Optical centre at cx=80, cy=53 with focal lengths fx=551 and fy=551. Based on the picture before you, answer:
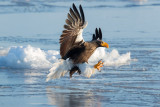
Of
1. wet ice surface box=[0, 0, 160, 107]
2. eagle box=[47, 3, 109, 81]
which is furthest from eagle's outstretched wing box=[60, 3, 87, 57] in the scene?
wet ice surface box=[0, 0, 160, 107]

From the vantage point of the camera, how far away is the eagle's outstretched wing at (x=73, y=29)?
9.35 meters

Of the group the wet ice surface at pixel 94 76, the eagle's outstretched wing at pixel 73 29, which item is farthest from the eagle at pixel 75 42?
the wet ice surface at pixel 94 76

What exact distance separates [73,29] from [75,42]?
239 mm

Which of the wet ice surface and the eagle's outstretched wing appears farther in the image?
the wet ice surface

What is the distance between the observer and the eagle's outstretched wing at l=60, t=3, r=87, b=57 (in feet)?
30.7

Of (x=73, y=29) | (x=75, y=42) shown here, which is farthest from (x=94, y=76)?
(x=73, y=29)

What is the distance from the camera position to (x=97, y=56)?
527 inches

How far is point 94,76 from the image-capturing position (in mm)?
11562

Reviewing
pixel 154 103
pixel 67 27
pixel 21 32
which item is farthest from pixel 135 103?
pixel 21 32

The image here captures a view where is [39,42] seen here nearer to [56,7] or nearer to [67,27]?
[67,27]

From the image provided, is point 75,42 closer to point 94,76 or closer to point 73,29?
point 73,29

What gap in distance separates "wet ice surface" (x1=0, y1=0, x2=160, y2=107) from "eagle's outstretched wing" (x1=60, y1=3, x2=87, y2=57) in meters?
0.96

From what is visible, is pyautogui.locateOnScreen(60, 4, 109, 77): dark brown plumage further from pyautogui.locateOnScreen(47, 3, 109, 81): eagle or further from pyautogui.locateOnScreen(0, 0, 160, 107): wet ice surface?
pyautogui.locateOnScreen(0, 0, 160, 107): wet ice surface

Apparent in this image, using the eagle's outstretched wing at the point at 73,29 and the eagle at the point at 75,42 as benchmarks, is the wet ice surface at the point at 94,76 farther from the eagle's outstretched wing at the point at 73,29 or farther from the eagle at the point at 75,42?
the eagle's outstretched wing at the point at 73,29
